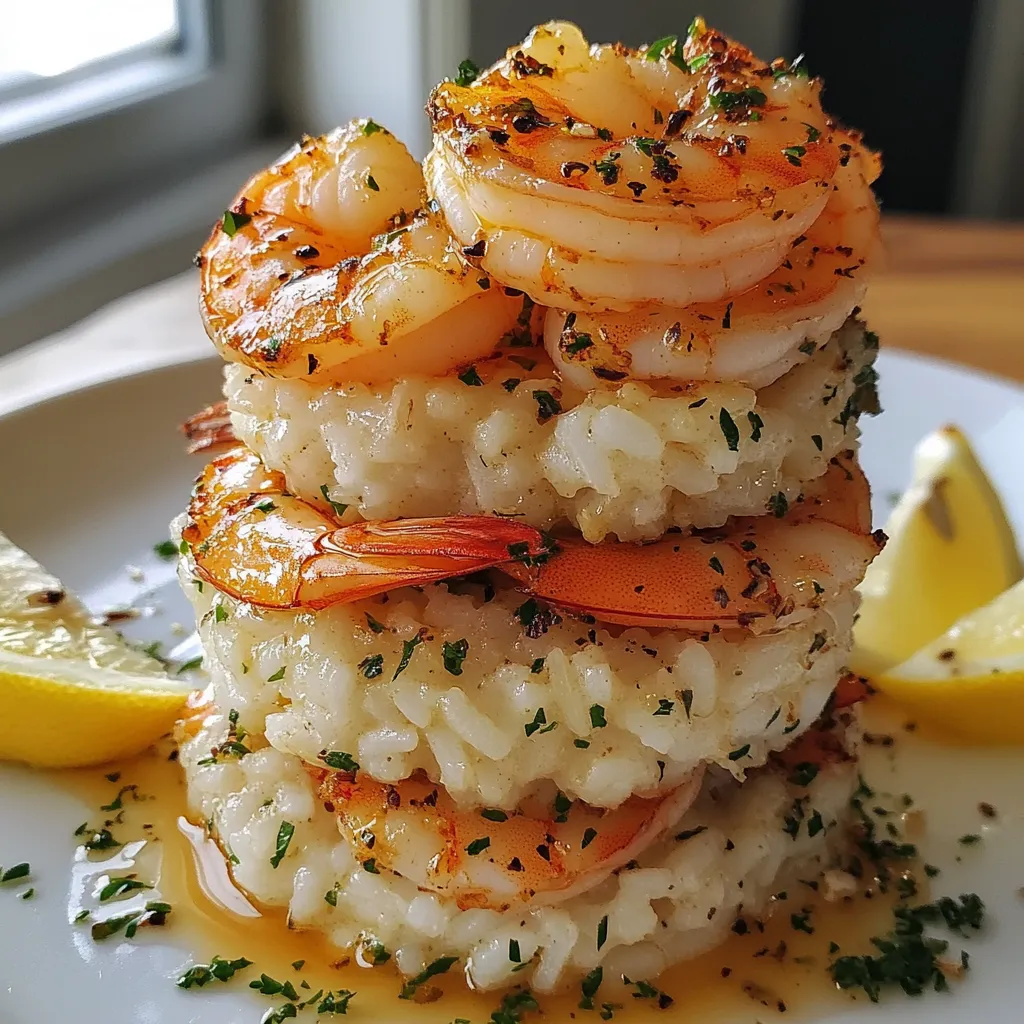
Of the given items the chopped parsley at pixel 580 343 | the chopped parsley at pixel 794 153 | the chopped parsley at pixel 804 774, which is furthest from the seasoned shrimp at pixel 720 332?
the chopped parsley at pixel 804 774

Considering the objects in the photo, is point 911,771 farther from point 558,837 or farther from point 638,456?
point 638,456

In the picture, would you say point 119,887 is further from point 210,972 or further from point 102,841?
point 210,972

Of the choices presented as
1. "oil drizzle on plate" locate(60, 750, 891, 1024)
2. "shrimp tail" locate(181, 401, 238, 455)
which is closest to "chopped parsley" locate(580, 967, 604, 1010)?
"oil drizzle on plate" locate(60, 750, 891, 1024)

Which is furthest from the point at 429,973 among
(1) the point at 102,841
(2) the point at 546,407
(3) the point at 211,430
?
(3) the point at 211,430

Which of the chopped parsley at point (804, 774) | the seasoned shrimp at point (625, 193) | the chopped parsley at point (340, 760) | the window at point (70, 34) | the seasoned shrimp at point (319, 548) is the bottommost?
the chopped parsley at point (804, 774)

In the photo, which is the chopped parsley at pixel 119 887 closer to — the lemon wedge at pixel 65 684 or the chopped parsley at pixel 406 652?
the lemon wedge at pixel 65 684

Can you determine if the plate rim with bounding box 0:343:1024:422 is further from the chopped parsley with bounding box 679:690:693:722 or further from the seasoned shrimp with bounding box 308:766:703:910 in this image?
the chopped parsley with bounding box 679:690:693:722

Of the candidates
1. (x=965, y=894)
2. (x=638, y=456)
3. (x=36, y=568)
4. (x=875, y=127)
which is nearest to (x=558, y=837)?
(x=638, y=456)

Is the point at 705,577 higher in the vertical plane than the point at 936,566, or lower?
higher
